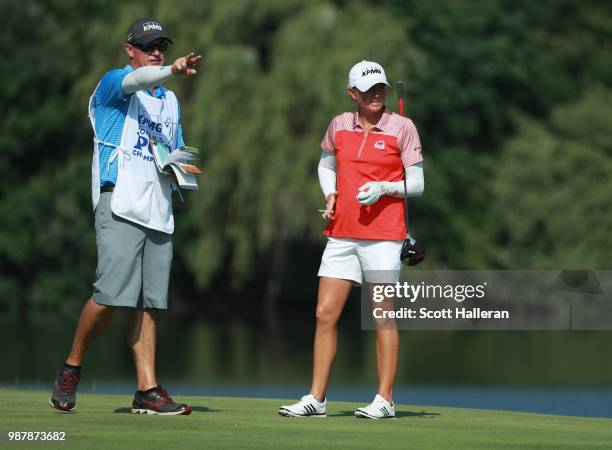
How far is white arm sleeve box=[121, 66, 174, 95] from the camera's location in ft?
26.0

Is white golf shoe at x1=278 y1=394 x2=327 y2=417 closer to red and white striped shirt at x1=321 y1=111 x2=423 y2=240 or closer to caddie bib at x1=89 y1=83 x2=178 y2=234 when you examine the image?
red and white striped shirt at x1=321 y1=111 x2=423 y2=240

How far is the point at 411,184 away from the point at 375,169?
0.71 ft

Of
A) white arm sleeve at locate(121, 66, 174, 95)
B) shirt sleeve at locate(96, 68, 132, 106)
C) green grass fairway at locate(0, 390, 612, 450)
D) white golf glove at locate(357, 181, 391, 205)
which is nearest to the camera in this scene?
green grass fairway at locate(0, 390, 612, 450)

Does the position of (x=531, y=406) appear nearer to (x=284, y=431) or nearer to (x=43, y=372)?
(x=43, y=372)

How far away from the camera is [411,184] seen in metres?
8.43

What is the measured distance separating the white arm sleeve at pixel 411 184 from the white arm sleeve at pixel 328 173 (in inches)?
15.4

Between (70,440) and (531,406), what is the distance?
1196cm

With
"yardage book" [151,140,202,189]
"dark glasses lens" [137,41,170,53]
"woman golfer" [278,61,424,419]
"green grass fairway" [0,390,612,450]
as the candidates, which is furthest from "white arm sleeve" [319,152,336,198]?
"green grass fairway" [0,390,612,450]

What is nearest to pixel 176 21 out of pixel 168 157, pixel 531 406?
pixel 531 406

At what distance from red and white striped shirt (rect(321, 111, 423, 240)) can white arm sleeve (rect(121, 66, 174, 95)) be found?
3.66 feet

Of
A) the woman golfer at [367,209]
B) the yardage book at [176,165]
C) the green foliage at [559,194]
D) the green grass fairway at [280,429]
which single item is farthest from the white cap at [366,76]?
the green foliage at [559,194]

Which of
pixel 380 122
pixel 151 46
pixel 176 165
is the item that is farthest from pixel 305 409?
pixel 151 46

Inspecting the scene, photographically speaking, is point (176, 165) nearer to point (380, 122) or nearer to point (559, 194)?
point (380, 122)

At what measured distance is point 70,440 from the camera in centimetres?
684
